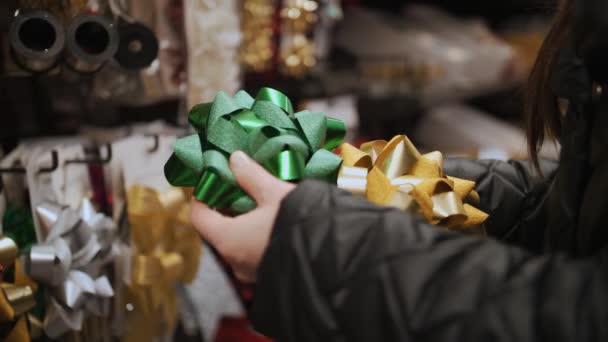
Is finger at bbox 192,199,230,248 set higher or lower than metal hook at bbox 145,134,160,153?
higher

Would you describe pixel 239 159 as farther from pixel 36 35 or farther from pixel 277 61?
pixel 277 61

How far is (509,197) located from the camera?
581mm

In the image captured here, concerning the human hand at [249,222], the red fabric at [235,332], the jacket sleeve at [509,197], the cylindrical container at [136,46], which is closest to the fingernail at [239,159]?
the human hand at [249,222]

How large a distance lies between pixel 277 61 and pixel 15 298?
0.75m

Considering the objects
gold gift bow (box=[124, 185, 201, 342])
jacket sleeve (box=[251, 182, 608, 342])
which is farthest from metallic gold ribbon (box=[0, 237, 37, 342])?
jacket sleeve (box=[251, 182, 608, 342])

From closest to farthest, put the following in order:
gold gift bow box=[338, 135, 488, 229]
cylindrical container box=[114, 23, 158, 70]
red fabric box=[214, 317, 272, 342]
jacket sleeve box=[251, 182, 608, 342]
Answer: jacket sleeve box=[251, 182, 608, 342], gold gift bow box=[338, 135, 488, 229], cylindrical container box=[114, 23, 158, 70], red fabric box=[214, 317, 272, 342]

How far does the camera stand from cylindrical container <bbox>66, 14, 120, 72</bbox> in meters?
0.63

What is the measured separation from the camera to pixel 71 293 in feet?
2.01

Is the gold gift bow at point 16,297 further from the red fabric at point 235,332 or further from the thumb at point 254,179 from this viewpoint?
the red fabric at point 235,332

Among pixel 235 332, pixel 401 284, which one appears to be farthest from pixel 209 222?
pixel 235 332

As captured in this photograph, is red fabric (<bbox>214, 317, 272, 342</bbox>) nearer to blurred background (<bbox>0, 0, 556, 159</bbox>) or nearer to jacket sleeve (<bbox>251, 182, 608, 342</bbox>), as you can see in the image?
blurred background (<bbox>0, 0, 556, 159</bbox>)

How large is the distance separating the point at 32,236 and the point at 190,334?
416mm

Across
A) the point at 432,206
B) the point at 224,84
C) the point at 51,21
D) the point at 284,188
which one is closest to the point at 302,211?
the point at 284,188

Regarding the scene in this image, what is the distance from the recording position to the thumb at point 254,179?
0.41 meters
